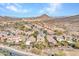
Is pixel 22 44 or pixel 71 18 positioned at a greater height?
pixel 71 18

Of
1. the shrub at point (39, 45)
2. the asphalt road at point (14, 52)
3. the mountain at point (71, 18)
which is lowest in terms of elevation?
the asphalt road at point (14, 52)

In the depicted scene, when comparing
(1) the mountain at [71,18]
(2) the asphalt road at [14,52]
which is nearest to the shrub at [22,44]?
(2) the asphalt road at [14,52]

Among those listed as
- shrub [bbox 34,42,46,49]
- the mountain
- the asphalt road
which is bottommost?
the asphalt road

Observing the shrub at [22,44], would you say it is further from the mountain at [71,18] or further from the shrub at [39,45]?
the mountain at [71,18]

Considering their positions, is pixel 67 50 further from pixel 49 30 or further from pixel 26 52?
pixel 26 52

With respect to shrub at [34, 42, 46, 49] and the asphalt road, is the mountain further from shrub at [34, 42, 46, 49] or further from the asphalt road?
the asphalt road

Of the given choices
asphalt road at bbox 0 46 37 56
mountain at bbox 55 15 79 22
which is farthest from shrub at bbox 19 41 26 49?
mountain at bbox 55 15 79 22

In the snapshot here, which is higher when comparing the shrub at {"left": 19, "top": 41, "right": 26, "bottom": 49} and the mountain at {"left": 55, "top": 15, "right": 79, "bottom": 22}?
the mountain at {"left": 55, "top": 15, "right": 79, "bottom": 22}

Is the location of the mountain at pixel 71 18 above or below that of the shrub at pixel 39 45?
above

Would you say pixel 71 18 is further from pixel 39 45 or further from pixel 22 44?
pixel 22 44

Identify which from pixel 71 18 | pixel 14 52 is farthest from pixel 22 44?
pixel 71 18

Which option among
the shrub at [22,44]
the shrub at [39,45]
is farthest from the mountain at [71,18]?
the shrub at [22,44]

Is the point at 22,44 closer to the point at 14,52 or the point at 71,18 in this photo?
the point at 14,52

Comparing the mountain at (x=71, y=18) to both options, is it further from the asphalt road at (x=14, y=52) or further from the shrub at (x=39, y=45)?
the asphalt road at (x=14, y=52)
